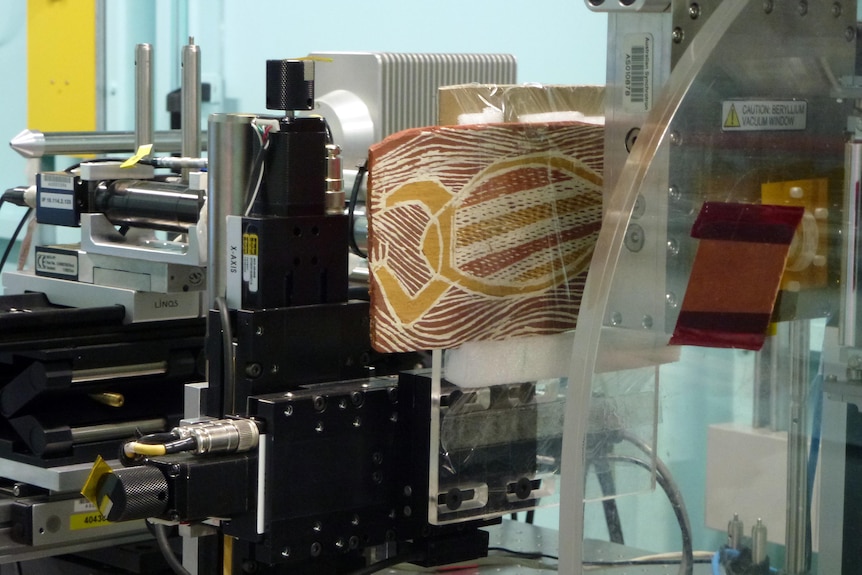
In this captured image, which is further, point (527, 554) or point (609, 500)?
point (527, 554)

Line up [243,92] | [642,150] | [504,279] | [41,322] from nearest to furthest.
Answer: [642,150] → [504,279] → [41,322] → [243,92]

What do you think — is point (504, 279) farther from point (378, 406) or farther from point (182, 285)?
point (182, 285)

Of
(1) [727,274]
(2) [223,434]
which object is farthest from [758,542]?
(2) [223,434]

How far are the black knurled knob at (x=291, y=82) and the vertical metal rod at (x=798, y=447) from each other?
0.44 m

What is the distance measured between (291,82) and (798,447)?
1.64 feet

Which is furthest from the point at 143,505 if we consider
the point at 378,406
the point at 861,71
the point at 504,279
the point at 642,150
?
the point at 861,71

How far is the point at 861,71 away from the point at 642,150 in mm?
194

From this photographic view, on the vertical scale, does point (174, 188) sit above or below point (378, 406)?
above

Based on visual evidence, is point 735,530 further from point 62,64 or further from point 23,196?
point 62,64

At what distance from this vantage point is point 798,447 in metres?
0.93

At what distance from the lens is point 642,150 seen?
0.91 m

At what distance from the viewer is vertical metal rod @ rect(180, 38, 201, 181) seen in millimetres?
1487

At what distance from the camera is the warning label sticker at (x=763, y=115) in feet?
3.06

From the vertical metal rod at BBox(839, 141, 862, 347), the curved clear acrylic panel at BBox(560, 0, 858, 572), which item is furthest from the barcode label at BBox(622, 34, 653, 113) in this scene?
the vertical metal rod at BBox(839, 141, 862, 347)
